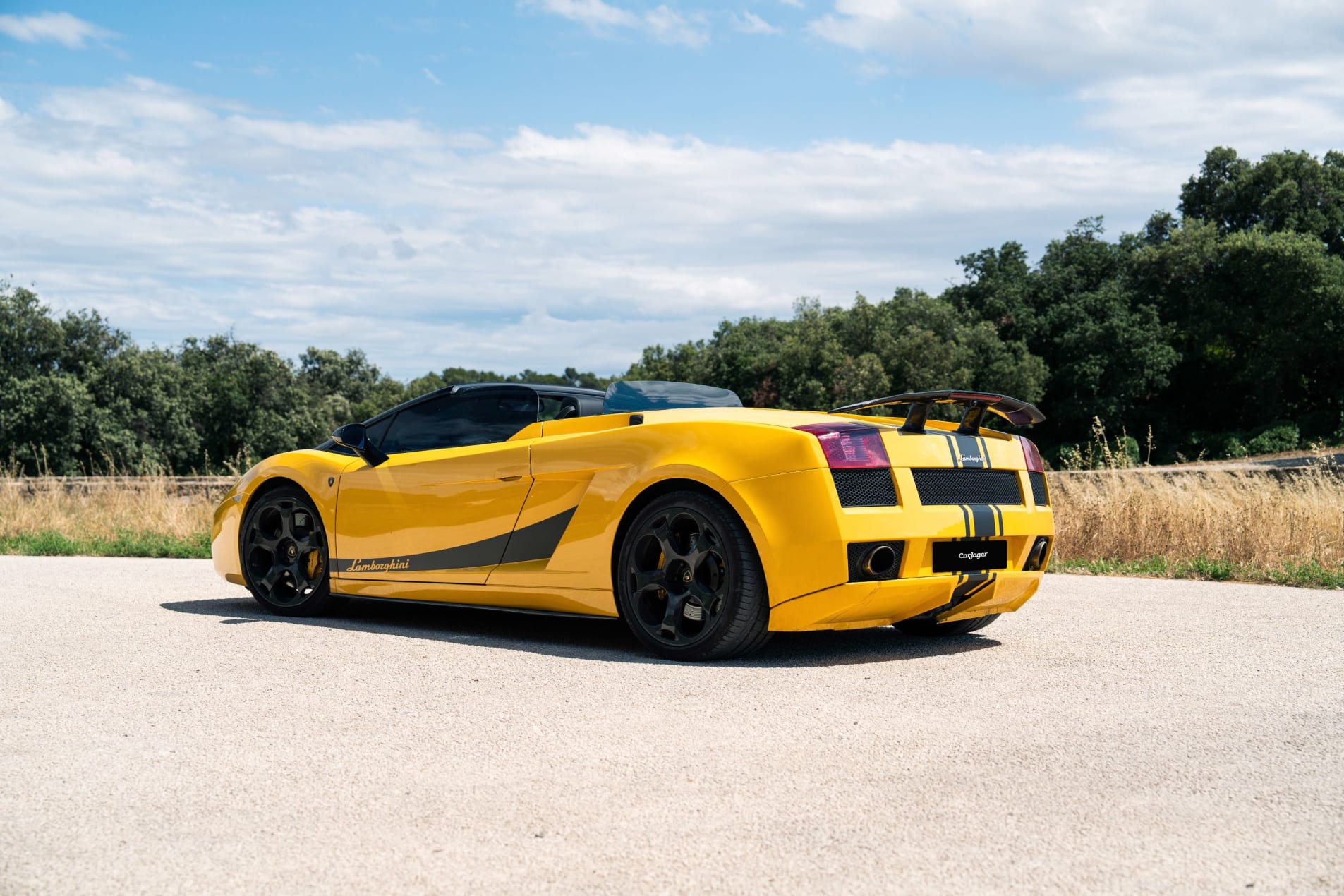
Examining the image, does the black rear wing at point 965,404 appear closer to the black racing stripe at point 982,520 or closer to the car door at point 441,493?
the black racing stripe at point 982,520

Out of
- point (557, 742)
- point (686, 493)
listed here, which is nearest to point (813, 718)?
point (557, 742)

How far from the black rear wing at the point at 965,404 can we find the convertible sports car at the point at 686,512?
19mm

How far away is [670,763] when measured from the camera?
3.66 meters

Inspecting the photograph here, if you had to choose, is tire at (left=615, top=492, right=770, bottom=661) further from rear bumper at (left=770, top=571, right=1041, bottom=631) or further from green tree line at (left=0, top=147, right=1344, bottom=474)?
green tree line at (left=0, top=147, right=1344, bottom=474)

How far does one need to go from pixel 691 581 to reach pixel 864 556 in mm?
789

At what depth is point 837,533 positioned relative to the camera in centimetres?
493

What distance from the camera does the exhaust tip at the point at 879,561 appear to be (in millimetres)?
4992

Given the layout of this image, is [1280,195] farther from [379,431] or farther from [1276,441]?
[379,431]

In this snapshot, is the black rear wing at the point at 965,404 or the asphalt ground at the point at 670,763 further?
the black rear wing at the point at 965,404

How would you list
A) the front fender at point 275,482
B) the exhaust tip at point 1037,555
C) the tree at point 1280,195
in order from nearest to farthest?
the exhaust tip at point 1037,555
the front fender at point 275,482
the tree at point 1280,195

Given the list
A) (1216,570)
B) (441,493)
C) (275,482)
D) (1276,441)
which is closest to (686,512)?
(441,493)

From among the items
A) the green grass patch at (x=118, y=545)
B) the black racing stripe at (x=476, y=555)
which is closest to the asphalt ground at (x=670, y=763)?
the black racing stripe at (x=476, y=555)

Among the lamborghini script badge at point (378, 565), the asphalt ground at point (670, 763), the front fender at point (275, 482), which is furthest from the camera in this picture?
the front fender at point (275, 482)

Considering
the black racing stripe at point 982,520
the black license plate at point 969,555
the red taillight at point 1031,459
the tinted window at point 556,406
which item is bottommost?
the black license plate at point 969,555
